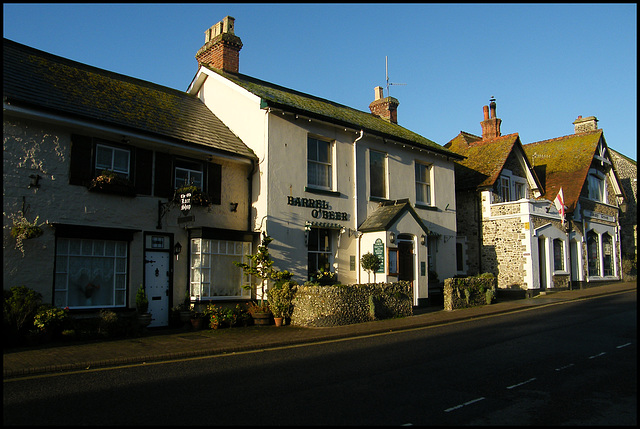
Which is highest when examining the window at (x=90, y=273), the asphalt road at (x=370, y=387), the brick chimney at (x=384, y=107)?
the brick chimney at (x=384, y=107)

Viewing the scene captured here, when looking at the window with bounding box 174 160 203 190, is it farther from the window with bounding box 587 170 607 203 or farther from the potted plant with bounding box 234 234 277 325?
the window with bounding box 587 170 607 203

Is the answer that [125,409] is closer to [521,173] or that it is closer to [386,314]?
[386,314]

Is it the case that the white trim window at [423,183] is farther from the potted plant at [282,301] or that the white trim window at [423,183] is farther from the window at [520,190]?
the potted plant at [282,301]

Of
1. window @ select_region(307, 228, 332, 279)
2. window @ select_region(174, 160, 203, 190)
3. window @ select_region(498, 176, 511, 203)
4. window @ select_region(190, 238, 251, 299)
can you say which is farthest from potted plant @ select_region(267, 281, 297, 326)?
window @ select_region(498, 176, 511, 203)

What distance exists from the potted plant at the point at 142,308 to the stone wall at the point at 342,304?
4.22 meters

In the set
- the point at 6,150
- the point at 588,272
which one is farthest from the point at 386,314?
the point at 588,272

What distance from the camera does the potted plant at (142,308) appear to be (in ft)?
43.0

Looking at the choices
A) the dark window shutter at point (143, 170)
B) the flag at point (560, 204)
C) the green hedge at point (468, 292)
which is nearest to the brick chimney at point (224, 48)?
the dark window shutter at point (143, 170)

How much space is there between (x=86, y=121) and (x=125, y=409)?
29.5 ft

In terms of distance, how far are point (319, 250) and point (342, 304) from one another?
3.24 m

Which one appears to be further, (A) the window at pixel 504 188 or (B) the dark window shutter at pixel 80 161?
(A) the window at pixel 504 188

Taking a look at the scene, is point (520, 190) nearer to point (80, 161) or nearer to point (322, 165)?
point (322, 165)

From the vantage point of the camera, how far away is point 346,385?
7387 mm

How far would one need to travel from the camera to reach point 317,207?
1750 centimetres
